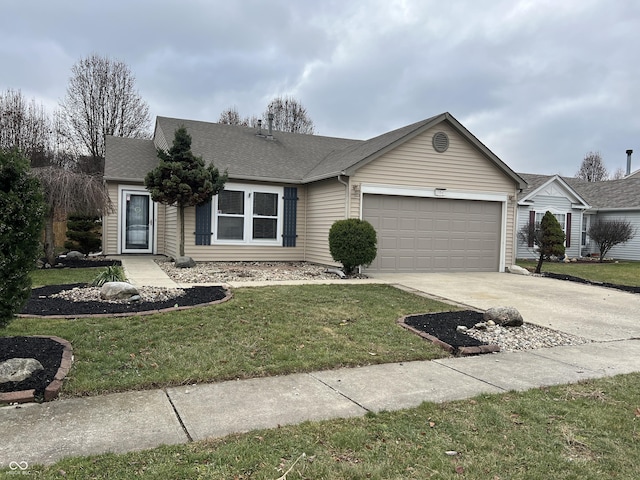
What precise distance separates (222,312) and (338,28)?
1011 cm

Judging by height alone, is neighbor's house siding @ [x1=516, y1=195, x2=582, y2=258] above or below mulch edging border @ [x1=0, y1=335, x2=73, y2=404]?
above

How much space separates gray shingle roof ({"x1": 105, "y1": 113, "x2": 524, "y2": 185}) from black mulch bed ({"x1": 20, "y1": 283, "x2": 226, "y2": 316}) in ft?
Answer: 18.5

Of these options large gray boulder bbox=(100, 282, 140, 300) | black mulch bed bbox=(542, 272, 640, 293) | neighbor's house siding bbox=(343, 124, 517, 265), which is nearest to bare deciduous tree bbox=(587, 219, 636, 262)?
black mulch bed bbox=(542, 272, 640, 293)

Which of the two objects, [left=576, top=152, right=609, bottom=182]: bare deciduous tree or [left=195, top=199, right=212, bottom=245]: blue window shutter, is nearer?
[left=195, top=199, right=212, bottom=245]: blue window shutter

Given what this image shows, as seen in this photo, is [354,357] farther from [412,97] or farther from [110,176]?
[412,97]

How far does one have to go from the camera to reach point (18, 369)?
3.99 metres

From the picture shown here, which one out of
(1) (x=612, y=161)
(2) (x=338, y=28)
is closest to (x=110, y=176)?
(2) (x=338, y=28)

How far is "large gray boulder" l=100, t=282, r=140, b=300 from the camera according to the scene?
7285 mm

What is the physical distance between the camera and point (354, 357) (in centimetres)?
505

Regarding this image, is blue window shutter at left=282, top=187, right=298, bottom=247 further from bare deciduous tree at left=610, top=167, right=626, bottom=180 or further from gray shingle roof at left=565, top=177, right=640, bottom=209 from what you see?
bare deciduous tree at left=610, top=167, right=626, bottom=180

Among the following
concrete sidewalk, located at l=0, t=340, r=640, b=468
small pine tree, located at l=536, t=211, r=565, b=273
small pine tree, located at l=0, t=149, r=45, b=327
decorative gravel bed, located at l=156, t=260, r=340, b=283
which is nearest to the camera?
concrete sidewalk, located at l=0, t=340, r=640, b=468

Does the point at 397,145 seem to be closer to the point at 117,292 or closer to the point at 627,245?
the point at 117,292

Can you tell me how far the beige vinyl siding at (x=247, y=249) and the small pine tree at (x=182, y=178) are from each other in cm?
115

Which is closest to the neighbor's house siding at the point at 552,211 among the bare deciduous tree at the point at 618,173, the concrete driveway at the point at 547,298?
the concrete driveway at the point at 547,298
